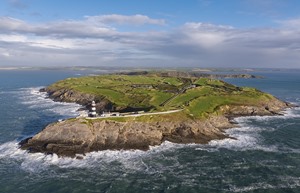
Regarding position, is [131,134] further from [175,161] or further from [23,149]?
[23,149]

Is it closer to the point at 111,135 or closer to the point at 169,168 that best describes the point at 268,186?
the point at 169,168

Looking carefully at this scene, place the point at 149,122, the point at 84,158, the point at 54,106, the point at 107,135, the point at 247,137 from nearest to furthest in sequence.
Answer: the point at 84,158 < the point at 107,135 < the point at 247,137 < the point at 149,122 < the point at 54,106

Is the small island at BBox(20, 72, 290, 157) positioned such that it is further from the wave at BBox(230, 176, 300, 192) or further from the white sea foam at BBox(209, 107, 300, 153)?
the wave at BBox(230, 176, 300, 192)

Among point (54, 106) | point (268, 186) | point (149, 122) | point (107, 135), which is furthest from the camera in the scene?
point (54, 106)

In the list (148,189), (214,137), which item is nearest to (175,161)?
(148,189)

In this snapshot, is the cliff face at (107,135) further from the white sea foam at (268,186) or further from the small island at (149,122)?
the white sea foam at (268,186)

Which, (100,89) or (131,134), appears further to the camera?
(100,89)

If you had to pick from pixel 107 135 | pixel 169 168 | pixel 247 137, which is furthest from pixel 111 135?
pixel 247 137

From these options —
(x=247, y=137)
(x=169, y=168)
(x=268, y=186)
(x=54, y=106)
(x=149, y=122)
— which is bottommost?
(x=54, y=106)

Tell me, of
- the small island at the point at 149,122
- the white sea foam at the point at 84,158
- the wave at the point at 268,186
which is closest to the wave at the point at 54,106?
the small island at the point at 149,122
